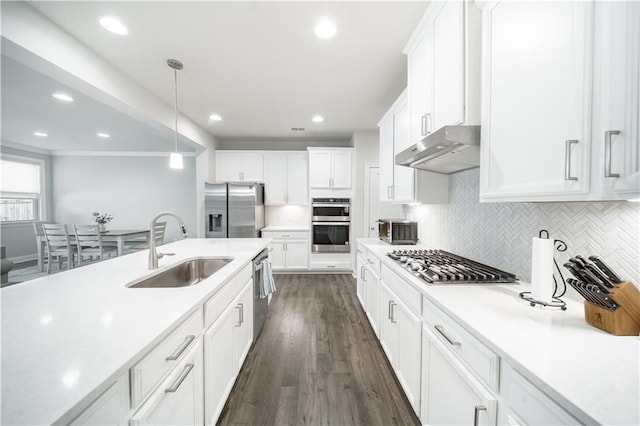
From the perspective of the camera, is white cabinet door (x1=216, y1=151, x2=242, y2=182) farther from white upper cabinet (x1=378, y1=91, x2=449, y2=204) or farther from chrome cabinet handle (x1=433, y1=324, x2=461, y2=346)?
chrome cabinet handle (x1=433, y1=324, x2=461, y2=346)

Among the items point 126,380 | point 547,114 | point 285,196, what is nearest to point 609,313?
point 547,114

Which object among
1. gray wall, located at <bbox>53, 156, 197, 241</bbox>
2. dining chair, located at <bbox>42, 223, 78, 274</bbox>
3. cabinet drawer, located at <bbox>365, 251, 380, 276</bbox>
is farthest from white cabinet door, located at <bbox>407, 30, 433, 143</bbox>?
gray wall, located at <bbox>53, 156, 197, 241</bbox>

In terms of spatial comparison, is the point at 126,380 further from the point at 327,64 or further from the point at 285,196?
the point at 285,196

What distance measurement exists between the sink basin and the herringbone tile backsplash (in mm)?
1937

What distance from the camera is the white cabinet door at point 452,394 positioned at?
0.87 metres

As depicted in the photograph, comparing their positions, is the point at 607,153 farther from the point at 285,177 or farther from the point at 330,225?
the point at 285,177

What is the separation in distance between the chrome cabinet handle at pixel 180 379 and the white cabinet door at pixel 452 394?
3.54 ft

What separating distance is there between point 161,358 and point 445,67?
2032 millimetres

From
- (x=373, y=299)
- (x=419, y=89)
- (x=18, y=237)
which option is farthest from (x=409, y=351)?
(x=18, y=237)

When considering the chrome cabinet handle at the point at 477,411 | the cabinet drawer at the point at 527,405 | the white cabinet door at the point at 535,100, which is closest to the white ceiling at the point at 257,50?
the white cabinet door at the point at 535,100

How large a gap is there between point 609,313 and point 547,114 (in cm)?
72

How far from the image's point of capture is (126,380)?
73 cm

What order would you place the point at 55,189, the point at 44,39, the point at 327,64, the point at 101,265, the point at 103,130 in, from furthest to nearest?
the point at 55,189, the point at 103,130, the point at 327,64, the point at 44,39, the point at 101,265

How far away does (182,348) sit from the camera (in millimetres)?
1000
